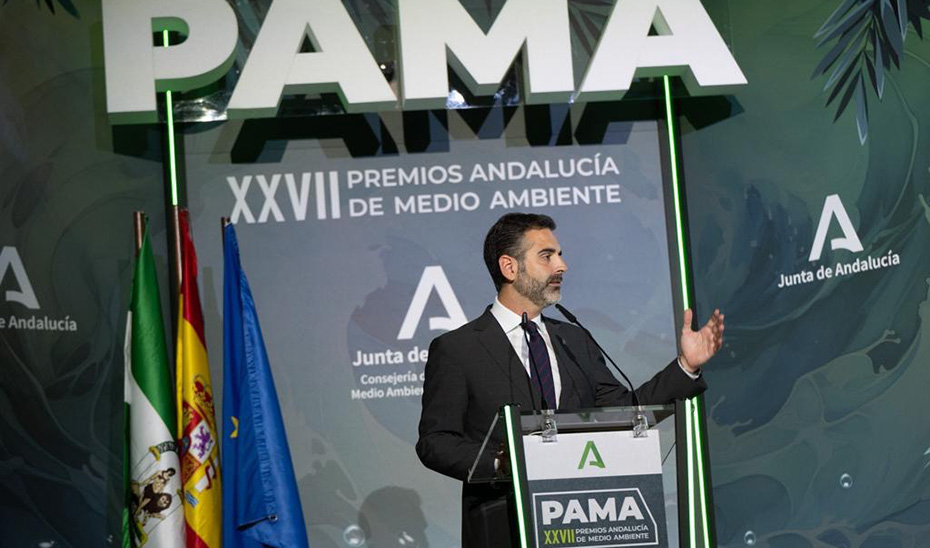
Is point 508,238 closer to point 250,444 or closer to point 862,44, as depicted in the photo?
point 250,444

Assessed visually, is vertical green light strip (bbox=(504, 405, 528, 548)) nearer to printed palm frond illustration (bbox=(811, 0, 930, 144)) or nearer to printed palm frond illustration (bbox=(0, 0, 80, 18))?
printed palm frond illustration (bbox=(811, 0, 930, 144))

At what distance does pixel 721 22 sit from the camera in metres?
5.74

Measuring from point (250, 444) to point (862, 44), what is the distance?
3006mm

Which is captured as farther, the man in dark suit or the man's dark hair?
the man's dark hair

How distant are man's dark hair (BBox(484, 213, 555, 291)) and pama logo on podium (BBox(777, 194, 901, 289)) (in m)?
1.97

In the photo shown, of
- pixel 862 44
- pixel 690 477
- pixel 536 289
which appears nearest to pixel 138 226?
pixel 536 289

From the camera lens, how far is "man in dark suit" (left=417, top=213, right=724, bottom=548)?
10.9 ft

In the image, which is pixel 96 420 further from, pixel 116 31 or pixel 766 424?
pixel 766 424

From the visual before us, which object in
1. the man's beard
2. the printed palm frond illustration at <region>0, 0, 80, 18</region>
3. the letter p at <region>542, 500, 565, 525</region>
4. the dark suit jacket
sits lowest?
the letter p at <region>542, 500, 565, 525</region>

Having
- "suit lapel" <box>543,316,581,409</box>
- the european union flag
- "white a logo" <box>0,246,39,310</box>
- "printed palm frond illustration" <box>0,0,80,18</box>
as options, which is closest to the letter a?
"suit lapel" <box>543,316,581,409</box>

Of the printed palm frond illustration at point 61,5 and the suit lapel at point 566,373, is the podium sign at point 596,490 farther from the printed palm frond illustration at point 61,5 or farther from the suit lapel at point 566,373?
the printed palm frond illustration at point 61,5

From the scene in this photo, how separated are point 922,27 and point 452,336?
2.64 meters

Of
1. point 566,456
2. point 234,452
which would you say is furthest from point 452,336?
point 234,452

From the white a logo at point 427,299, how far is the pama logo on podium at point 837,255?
1.39 meters
